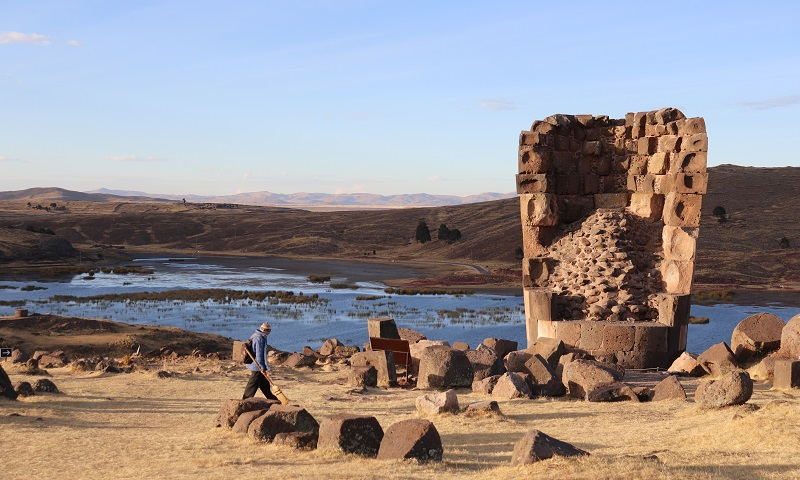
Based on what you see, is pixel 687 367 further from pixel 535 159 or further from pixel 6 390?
pixel 6 390

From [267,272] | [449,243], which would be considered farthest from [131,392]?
[449,243]

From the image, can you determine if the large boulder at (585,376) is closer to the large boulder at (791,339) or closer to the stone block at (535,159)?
the large boulder at (791,339)

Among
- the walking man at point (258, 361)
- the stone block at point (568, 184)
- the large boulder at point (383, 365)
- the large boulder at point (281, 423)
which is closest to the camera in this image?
the large boulder at point (281, 423)

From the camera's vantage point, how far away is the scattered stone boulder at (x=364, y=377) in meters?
18.5

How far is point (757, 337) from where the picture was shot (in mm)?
19172

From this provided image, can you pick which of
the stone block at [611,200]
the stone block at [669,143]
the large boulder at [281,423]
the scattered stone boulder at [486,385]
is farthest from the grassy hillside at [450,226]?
the large boulder at [281,423]

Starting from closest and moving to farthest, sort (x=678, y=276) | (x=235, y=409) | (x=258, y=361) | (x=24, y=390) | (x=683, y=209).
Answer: (x=235, y=409) < (x=258, y=361) < (x=24, y=390) < (x=678, y=276) < (x=683, y=209)

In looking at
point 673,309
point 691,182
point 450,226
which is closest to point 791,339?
point 673,309

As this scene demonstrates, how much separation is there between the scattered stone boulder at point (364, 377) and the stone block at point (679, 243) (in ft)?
23.7

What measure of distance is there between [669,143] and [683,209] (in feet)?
5.23

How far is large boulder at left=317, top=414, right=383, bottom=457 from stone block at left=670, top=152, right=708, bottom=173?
12287 millimetres

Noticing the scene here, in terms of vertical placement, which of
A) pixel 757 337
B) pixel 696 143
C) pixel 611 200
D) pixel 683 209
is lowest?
pixel 757 337

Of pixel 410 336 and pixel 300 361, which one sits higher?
pixel 410 336

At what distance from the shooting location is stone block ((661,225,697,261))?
20828 millimetres
